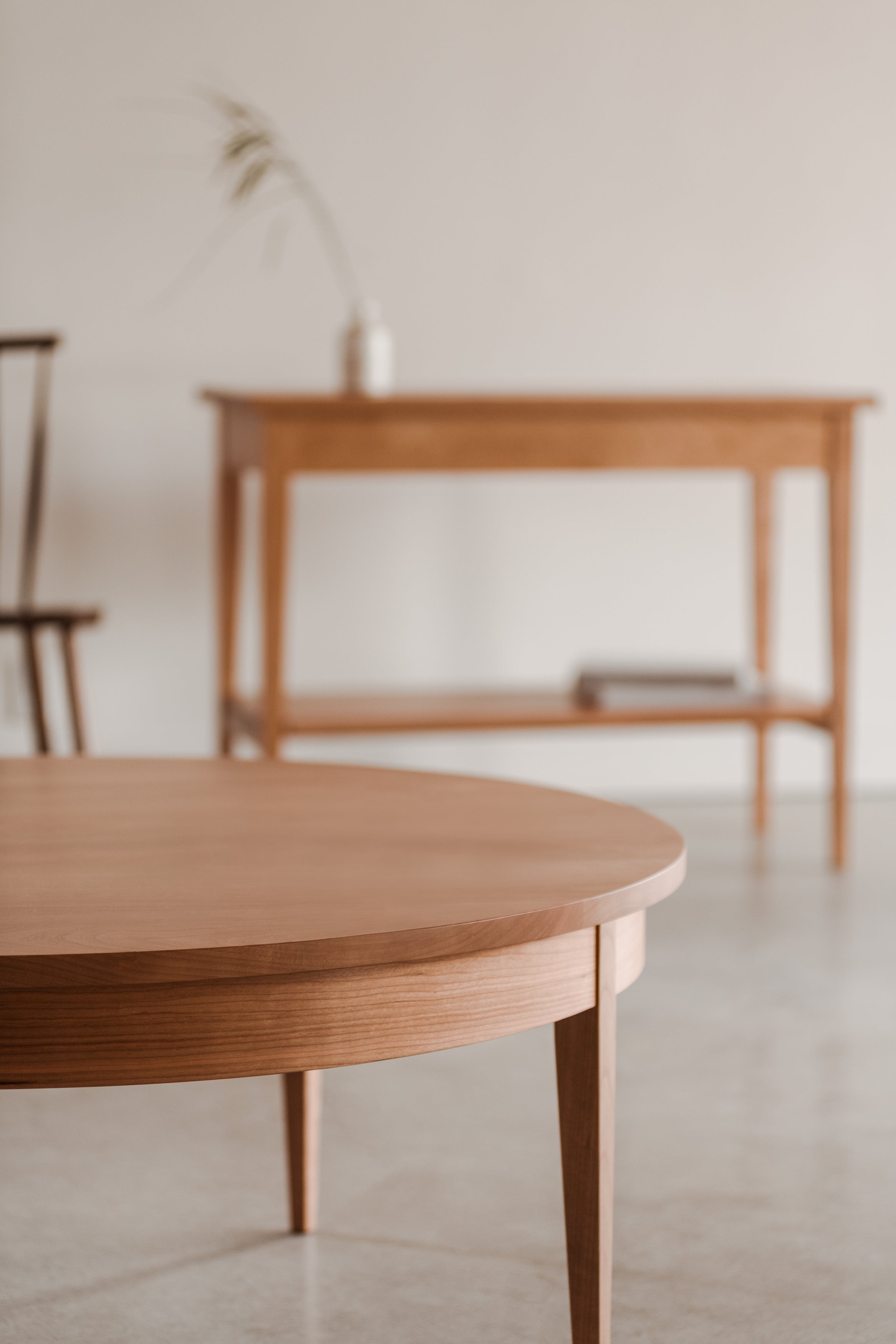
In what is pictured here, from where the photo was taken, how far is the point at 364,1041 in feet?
2.45

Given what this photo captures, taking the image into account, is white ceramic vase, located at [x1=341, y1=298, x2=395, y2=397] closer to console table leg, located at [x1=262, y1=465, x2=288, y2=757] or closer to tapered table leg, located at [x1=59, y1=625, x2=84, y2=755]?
console table leg, located at [x1=262, y1=465, x2=288, y2=757]

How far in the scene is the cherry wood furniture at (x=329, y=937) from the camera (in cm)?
71

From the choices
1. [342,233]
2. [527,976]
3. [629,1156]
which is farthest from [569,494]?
[527,976]

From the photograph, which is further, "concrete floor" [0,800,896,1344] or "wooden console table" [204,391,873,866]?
"wooden console table" [204,391,873,866]

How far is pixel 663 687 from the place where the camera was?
261 centimetres

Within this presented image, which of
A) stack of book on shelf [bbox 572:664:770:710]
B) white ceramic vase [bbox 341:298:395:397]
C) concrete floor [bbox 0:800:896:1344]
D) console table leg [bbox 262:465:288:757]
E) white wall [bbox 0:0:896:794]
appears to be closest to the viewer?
concrete floor [bbox 0:800:896:1344]

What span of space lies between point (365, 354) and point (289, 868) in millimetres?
1675

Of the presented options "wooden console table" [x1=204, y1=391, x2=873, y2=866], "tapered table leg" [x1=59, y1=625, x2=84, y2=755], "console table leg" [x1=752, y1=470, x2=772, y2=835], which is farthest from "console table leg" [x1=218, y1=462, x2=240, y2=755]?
→ "console table leg" [x1=752, y1=470, x2=772, y2=835]

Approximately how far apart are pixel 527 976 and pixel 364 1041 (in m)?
0.10

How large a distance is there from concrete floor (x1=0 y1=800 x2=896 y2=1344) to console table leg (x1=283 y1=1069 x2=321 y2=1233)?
→ 22 millimetres

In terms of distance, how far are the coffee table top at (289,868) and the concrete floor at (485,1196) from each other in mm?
364

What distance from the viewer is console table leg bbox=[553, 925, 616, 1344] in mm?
850

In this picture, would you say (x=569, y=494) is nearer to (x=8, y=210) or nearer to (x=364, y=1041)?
(x=8, y=210)

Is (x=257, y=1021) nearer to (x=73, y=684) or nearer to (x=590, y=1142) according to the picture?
(x=590, y=1142)
